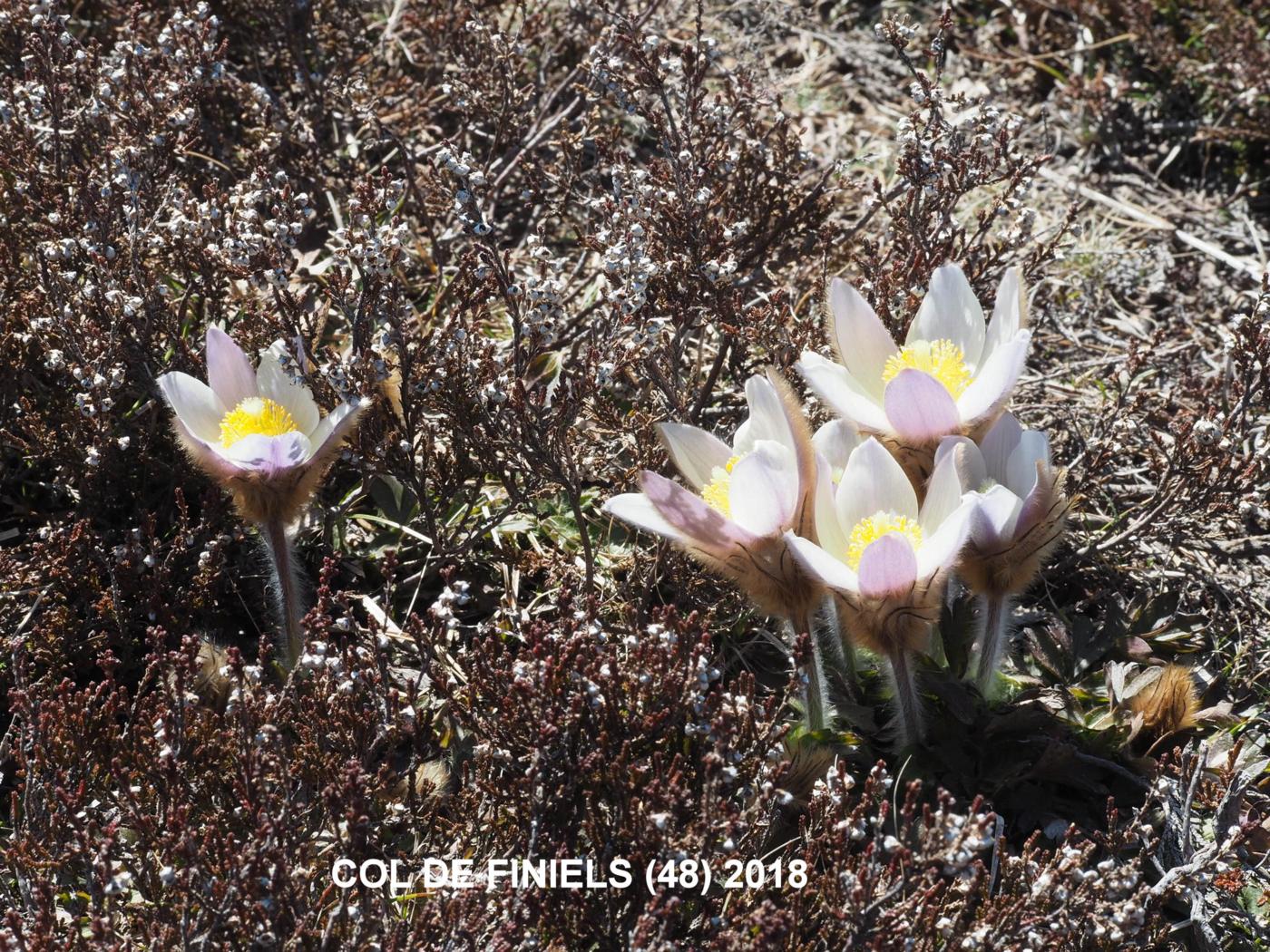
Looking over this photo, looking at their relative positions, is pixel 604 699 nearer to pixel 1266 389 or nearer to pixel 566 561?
pixel 566 561

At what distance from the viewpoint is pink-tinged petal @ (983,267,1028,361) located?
250 centimetres

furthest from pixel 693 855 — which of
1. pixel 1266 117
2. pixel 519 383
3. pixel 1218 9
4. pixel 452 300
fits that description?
pixel 1218 9

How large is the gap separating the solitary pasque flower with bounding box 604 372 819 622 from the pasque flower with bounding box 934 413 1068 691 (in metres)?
0.27

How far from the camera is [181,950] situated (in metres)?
2.04

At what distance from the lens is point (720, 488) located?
246cm

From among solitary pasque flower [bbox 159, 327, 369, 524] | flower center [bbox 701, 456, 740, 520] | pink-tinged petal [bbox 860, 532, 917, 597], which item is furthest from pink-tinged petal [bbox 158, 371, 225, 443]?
pink-tinged petal [bbox 860, 532, 917, 597]

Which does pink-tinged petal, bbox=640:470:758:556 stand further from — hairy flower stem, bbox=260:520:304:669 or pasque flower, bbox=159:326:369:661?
hairy flower stem, bbox=260:520:304:669

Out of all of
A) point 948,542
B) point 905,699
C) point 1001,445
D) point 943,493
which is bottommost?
point 905,699

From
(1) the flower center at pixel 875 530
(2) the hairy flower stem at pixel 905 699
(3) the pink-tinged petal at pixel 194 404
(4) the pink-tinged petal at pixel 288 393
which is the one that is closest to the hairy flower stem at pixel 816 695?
(2) the hairy flower stem at pixel 905 699

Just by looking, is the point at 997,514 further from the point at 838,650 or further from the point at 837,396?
the point at 838,650

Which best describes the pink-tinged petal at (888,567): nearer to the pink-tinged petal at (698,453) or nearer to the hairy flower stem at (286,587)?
the pink-tinged petal at (698,453)

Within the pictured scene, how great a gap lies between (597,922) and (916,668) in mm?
837

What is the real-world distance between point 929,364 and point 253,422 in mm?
1430

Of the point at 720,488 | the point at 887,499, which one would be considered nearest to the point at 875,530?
the point at 887,499
